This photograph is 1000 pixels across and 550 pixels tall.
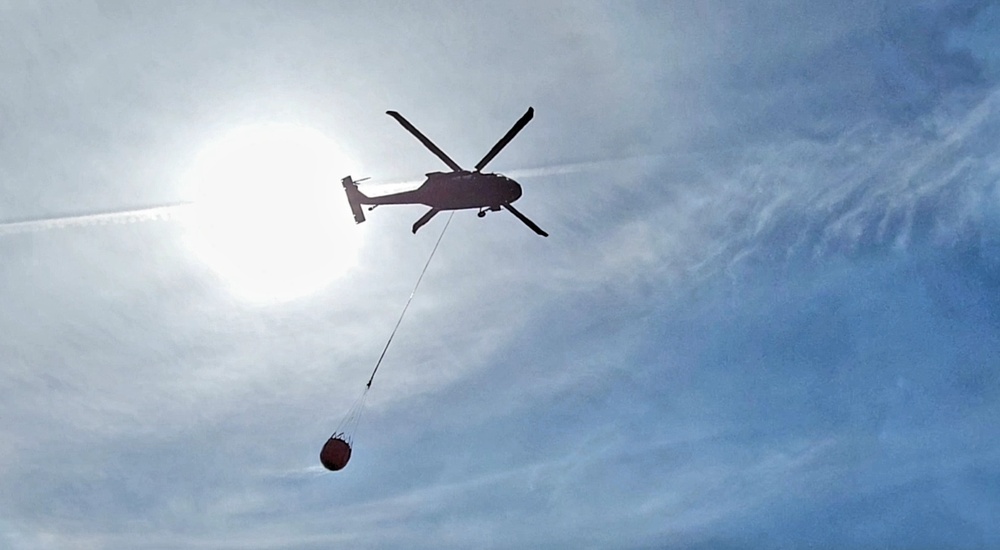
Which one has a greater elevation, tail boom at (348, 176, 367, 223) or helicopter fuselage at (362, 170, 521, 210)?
tail boom at (348, 176, 367, 223)

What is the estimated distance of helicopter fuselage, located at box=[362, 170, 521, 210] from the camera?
3662 cm

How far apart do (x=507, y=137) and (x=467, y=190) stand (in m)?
4.32

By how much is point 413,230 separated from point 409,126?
7.31 metres

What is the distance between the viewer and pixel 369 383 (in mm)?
33500

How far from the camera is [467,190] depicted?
3669cm

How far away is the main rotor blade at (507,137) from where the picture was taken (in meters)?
33.2

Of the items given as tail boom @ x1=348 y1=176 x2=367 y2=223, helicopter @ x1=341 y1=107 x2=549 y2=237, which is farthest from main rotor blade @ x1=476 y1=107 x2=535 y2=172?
tail boom @ x1=348 y1=176 x2=367 y2=223

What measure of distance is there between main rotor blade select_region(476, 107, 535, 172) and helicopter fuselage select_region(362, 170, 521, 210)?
0.82 metres

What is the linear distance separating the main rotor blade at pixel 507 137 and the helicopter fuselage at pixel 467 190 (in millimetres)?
816

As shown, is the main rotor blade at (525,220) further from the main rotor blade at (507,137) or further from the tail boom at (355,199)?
the tail boom at (355,199)

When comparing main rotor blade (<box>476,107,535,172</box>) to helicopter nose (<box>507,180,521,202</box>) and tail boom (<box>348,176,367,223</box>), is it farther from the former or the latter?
tail boom (<box>348,176,367,223</box>)

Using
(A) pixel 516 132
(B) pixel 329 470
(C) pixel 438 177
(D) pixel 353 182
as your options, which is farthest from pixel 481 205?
(B) pixel 329 470

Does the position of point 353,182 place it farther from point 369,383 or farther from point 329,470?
point 329,470

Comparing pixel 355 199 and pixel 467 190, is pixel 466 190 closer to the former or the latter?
pixel 467 190
